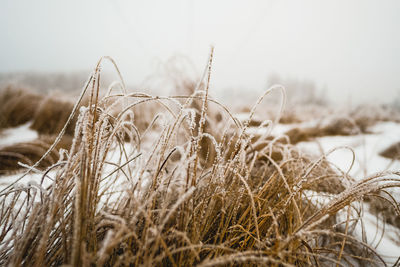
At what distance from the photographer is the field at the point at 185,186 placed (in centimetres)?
40

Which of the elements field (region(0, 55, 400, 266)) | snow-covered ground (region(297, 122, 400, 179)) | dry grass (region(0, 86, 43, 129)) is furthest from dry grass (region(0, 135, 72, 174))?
snow-covered ground (region(297, 122, 400, 179))

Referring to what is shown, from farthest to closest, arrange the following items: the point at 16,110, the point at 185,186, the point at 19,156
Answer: the point at 16,110
the point at 19,156
the point at 185,186

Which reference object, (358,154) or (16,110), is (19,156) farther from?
(358,154)

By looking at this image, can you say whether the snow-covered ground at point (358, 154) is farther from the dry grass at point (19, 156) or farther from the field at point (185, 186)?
the dry grass at point (19, 156)

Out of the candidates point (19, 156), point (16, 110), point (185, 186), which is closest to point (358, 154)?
point (185, 186)

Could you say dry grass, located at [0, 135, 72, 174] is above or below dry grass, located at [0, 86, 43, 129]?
below

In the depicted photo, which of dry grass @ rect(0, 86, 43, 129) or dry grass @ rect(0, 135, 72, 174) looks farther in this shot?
dry grass @ rect(0, 86, 43, 129)

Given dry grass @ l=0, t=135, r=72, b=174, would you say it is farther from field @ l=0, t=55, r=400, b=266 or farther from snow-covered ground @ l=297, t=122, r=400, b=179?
snow-covered ground @ l=297, t=122, r=400, b=179

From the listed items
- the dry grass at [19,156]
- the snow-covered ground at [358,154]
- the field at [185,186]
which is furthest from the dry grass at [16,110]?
the snow-covered ground at [358,154]

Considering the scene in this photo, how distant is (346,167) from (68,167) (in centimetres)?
198

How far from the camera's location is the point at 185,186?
0.41 meters

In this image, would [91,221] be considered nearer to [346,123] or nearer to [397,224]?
[397,224]

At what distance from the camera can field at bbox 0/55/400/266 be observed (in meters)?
0.40

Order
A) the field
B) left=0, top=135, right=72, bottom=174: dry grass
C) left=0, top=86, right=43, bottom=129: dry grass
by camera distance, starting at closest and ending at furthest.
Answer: the field < left=0, top=135, right=72, bottom=174: dry grass < left=0, top=86, right=43, bottom=129: dry grass
